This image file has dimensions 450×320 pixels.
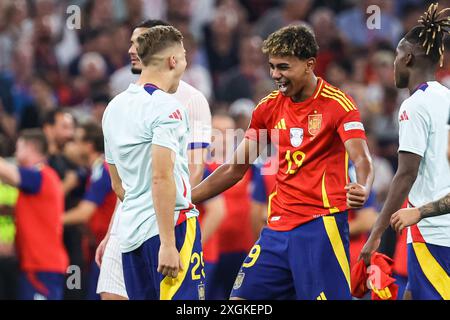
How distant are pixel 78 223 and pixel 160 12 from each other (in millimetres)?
5213

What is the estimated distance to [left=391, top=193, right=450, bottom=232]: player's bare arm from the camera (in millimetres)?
6293

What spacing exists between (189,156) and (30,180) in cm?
272

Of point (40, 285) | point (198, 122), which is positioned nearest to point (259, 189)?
point (40, 285)

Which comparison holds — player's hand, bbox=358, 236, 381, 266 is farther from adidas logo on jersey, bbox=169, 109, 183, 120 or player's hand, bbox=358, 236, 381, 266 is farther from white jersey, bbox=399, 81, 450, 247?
adidas logo on jersey, bbox=169, 109, 183, 120

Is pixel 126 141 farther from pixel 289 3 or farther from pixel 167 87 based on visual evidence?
pixel 289 3

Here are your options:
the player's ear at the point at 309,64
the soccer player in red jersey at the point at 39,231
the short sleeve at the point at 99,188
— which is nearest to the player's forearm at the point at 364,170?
the player's ear at the point at 309,64

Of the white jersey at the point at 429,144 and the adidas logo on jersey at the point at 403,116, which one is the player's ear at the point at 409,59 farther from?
the adidas logo on jersey at the point at 403,116

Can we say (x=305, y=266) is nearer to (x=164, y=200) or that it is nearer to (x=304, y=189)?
(x=304, y=189)

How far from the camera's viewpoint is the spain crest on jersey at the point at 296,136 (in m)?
6.72

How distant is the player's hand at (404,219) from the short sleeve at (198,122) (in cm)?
163

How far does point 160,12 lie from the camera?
591 inches

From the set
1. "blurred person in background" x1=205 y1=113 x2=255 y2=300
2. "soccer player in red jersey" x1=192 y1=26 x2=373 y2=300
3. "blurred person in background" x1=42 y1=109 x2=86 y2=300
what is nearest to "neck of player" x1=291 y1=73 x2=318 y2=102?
"soccer player in red jersey" x1=192 y1=26 x2=373 y2=300

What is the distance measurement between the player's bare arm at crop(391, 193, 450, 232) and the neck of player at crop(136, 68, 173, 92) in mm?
1550
